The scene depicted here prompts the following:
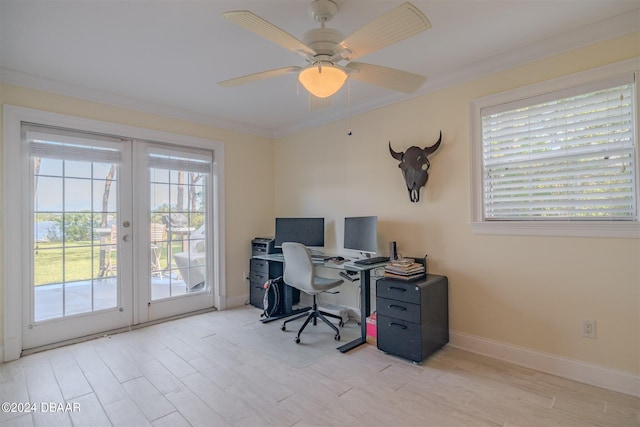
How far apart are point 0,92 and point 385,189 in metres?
3.61

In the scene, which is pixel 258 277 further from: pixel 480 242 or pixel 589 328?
pixel 589 328

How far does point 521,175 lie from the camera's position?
8.33 feet

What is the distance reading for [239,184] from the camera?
4.34m

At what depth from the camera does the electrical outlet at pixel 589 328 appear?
221 cm

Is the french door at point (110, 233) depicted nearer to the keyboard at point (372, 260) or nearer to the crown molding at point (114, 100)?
the crown molding at point (114, 100)

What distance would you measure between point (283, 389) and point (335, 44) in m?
2.26

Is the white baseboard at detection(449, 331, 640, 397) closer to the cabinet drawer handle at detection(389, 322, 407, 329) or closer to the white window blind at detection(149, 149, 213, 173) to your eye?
the cabinet drawer handle at detection(389, 322, 407, 329)

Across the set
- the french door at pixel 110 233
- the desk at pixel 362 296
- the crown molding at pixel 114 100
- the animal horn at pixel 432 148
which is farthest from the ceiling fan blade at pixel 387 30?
the french door at pixel 110 233

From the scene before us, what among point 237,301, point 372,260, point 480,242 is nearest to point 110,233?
point 237,301

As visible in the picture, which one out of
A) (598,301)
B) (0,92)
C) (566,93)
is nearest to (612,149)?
(566,93)

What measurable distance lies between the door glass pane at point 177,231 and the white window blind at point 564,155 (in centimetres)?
330

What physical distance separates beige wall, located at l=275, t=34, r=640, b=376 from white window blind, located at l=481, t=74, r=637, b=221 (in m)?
0.18

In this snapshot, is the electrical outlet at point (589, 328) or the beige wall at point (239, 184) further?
the beige wall at point (239, 184)

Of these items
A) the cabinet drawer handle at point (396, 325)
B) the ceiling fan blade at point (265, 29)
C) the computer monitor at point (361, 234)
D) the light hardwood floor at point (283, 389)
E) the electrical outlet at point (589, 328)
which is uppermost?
the ceiling fan blade at point (265, 29)
